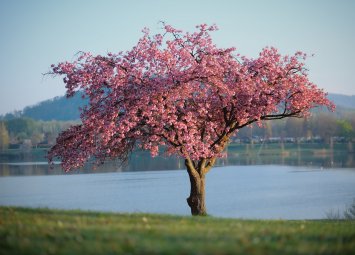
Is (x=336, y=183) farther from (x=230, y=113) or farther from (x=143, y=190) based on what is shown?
(x=230, y=113)

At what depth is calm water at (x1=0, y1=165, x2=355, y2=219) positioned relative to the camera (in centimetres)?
4478

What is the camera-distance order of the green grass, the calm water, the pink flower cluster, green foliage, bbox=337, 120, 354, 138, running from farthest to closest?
1. green foliage, bbox=337, 120, 354, 138
2. the calm water
3. the pink flower cluster
4. the green grass

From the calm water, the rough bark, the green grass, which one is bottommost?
the calm water

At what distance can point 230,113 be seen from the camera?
25625 millimetres

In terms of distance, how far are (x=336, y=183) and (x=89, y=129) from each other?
48.3 meters

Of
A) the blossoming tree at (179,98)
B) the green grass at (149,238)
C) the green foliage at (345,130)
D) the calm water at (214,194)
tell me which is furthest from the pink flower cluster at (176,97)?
the green foliage at (345,130)

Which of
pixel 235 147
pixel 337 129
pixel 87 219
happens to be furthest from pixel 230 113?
pixel 337 129

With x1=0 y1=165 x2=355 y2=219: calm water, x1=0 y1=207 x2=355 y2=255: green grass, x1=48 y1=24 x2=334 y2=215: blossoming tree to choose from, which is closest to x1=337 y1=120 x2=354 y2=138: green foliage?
x1=0 y1=165 x2=355 y2=219: calm water

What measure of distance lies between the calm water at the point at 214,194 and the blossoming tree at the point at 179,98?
1559cm

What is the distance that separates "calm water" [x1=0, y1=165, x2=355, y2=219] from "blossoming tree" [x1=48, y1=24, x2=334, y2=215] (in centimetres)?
1559

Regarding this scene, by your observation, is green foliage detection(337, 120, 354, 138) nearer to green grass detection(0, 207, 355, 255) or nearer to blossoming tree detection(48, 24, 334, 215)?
blossoming tree detection(48, 24, 334, 215)

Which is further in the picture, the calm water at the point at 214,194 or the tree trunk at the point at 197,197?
the calm water at the point at 214,194

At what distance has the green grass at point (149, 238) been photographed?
30.0ft

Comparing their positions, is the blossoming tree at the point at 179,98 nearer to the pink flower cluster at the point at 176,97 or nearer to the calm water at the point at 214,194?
the pink flower cluster at the point at 176,97
